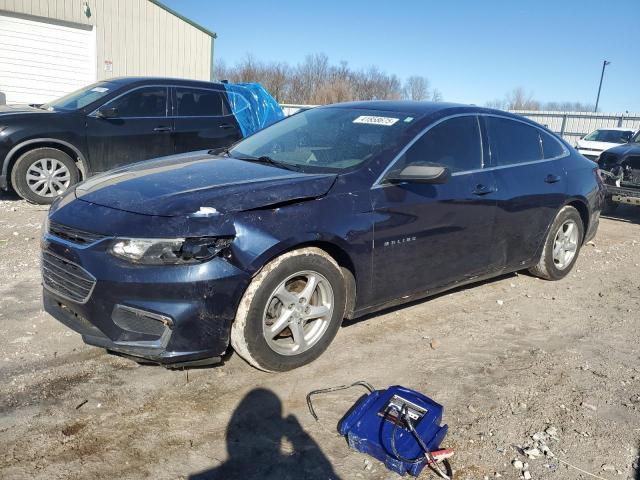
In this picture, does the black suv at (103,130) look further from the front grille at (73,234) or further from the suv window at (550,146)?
the suv window at (550,146)

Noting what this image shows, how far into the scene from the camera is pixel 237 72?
49781 mm

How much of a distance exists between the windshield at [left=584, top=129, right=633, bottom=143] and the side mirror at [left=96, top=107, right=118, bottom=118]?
15.9 metres

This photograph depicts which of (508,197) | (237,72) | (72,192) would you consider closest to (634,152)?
(508,197)

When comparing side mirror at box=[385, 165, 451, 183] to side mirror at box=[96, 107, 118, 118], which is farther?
side mirror at box=[96, 107, 118, 118]

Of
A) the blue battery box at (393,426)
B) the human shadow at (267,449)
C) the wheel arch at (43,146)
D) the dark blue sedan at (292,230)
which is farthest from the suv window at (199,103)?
the blue battery box at (393,426)

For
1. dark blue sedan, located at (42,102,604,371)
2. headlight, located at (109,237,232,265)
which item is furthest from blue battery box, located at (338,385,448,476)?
headlight, located at (109,237,232,265)

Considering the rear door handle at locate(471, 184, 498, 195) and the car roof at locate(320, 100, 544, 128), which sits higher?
the car roof at locate(320, 100, 544, 128)

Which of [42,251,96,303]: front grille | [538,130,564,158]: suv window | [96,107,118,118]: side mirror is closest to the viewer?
[42,251,96,303]: front grille

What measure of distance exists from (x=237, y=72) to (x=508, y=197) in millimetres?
48591

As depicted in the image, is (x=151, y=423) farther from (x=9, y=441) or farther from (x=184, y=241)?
(x=184, y=241)

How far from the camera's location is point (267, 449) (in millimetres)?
2619

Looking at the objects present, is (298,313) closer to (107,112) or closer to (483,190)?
(483,190)

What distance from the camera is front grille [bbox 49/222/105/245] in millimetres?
2922

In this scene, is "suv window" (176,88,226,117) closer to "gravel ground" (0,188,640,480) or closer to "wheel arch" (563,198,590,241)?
"gravel ground" (0,188,640,480)
